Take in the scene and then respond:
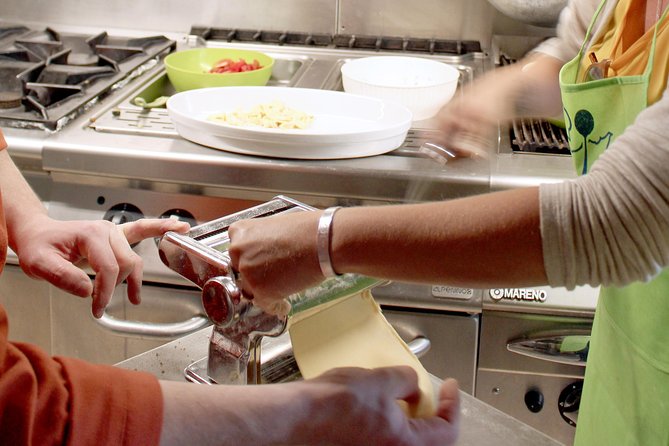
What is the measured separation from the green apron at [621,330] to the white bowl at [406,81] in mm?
607

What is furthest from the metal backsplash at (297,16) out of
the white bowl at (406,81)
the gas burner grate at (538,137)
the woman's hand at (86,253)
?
the woman's hand at (86,253)

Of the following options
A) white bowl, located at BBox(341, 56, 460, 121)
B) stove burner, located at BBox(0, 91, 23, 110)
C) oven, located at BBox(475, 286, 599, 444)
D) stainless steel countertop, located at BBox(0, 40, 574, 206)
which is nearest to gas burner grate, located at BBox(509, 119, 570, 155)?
stainless steel countertop, located at BBox(0, 40, 574, 206)

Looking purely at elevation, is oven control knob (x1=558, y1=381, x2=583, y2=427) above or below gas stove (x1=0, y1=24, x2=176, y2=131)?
below

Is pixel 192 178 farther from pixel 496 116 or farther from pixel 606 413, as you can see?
pixel 606 413

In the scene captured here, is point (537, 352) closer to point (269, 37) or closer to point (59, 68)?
point (269, 37)

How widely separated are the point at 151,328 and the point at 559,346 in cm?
73

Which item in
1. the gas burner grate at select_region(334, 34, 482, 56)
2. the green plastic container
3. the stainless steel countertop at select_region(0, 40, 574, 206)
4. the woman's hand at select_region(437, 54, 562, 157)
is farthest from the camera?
the gas burner grate at select_region(334, 34, 482, 56)

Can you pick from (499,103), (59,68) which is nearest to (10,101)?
(59,68)

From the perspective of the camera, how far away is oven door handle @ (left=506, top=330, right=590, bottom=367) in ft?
4.85

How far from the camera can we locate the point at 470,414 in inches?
37.3

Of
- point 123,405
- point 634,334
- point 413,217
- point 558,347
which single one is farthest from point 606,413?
point 123,405

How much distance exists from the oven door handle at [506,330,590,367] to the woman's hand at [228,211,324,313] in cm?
78

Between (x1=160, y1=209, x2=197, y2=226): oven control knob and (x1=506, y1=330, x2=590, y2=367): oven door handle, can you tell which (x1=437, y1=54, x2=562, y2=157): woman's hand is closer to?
(x1=506, y1=330, x2=590, y2=367): oven door handle

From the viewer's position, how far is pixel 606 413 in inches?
43.4
